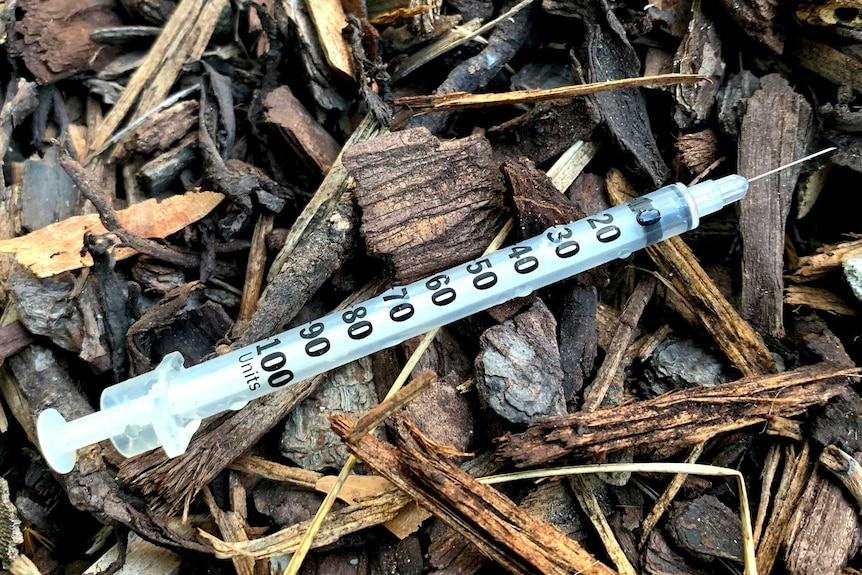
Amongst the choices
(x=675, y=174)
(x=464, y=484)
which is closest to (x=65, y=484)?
(x=464, y=484)

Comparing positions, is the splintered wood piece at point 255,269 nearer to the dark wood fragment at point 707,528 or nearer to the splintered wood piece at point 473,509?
the splintered wood piece at point 473,509

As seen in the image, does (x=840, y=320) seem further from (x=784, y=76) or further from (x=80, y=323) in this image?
(x=80, y=323)

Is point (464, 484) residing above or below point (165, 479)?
below

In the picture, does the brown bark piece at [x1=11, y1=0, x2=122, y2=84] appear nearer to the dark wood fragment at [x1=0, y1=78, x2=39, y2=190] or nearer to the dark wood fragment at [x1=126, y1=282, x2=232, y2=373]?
the dark wood fragment at [x1=0, y1=78, x2=39, y2=190]

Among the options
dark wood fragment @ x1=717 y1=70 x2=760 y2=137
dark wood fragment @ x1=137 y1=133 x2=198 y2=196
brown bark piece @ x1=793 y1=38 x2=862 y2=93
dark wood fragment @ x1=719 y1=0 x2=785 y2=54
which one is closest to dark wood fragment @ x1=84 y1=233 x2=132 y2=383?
dark wood fragment @ x1=137 y1=133 x2=198 y2=196

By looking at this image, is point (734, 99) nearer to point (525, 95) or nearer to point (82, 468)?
point (525, 95)

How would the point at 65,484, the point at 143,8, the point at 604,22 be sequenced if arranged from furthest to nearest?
the point at 143,8 → the point at 604,22 → the point at 65,484

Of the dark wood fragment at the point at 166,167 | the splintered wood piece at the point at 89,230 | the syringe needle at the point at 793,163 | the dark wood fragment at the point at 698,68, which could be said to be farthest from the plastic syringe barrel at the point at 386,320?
the dark wood fragment at the point at 166,167
